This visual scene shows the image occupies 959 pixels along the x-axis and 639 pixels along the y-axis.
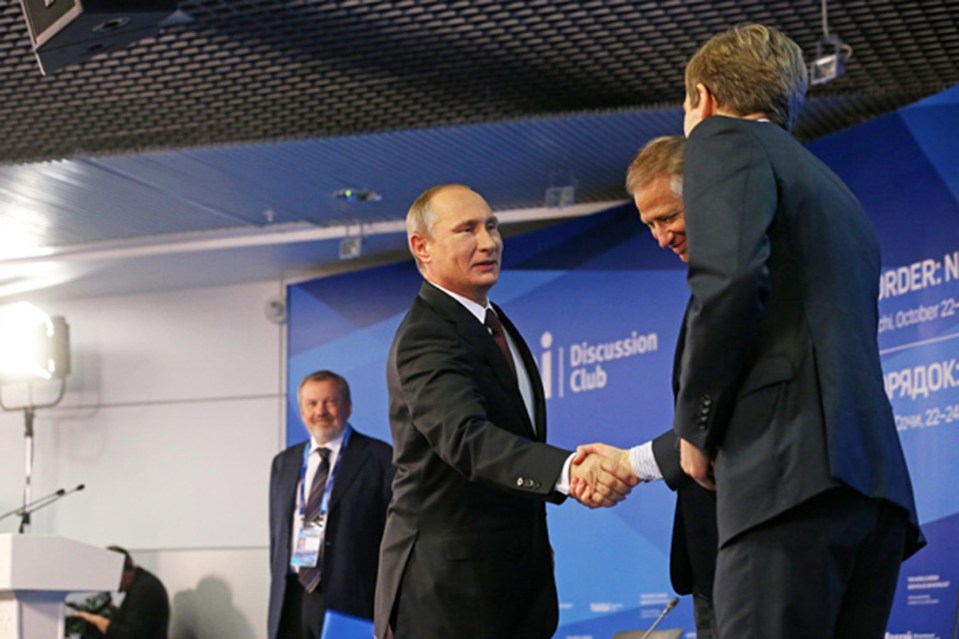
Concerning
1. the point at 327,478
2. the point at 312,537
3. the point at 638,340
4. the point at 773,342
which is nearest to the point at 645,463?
the point at 773,342

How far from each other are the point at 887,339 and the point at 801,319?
410cm

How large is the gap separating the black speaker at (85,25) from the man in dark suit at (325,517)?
230 cm

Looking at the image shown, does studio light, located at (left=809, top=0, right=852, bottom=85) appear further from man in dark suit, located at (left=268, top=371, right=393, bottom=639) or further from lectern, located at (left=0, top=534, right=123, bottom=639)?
lectern, located at (left=0, top=534, right=123, bottom=639)

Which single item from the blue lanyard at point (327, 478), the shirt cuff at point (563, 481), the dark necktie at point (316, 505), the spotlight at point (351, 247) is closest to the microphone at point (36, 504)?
the spotlight at point (351, 247)

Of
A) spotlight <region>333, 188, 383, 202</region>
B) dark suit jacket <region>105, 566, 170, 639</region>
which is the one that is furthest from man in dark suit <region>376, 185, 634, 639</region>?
dark suit jacket <region>105, 566, 170, 639</region>

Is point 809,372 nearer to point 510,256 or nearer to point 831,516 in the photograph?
point 831,516

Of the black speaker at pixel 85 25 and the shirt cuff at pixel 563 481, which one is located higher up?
the black speaker at pixel 85 25

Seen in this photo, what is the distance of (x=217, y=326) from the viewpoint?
9352mm

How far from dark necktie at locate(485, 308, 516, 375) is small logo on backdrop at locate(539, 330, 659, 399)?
4.08m

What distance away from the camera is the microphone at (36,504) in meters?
8.89

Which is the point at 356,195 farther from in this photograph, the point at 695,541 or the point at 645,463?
the point at 645,463

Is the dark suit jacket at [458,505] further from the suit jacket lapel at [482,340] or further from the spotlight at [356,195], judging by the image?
the spotlight at [356,195]

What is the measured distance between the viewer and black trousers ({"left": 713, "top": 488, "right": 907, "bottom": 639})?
1922 mm

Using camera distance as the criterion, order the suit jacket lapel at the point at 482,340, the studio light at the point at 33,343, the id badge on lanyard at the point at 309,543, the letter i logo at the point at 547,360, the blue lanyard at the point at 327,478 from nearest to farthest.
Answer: the suit jacket lapel at the point at 482,340 → the id badge on lanyard at the point at 309,543 → the blue lanyard at the point at 327,478 → the letter i logo at the point at 547,360 → the studio light at the point at 33,343
